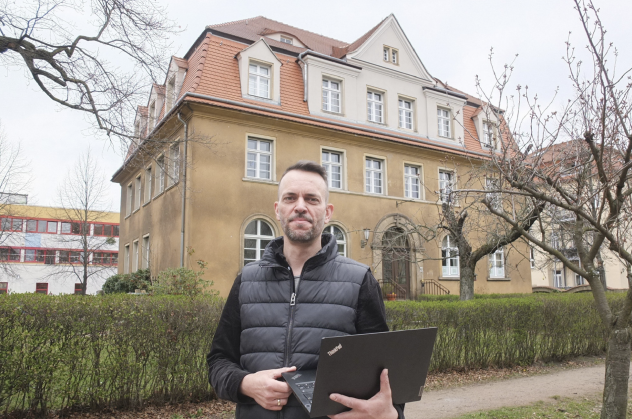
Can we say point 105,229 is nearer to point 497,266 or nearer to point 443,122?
point 443,122

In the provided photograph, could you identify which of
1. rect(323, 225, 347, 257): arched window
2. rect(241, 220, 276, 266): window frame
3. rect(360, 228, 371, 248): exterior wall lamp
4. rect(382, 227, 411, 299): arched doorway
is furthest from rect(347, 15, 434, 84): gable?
rect(241, 220, 276, 266): window frame

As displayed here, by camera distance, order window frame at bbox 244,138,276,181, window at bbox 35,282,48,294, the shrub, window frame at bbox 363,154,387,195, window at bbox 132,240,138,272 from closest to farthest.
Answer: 1. window frame at bbox 244,138,276,181
2. the shrub
3. window frame at bbox 363,154,387,195
4. window at bbox 132,240,138,272
5. window at bbox 35,282,48,294

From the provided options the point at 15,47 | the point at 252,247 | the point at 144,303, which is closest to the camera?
the point at 144,303

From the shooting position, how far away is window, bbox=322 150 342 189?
18.8m

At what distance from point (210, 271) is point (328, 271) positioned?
44.4 feet

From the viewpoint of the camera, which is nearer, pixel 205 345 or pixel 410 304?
pixel 205 345

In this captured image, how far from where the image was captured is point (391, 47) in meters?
21.4

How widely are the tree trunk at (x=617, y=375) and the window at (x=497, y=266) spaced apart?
17.7 meters

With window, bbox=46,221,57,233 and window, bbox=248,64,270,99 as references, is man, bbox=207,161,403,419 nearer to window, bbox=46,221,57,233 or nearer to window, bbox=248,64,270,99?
window, bbox=248,64,270,99

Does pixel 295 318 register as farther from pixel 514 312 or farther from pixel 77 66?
pixel 77 66

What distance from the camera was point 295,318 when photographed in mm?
2090

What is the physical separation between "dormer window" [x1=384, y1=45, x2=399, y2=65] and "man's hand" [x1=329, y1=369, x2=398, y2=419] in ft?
69.2

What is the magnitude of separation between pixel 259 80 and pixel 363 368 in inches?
670

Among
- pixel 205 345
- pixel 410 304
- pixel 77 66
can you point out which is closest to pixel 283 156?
Result: pixel 77 66
